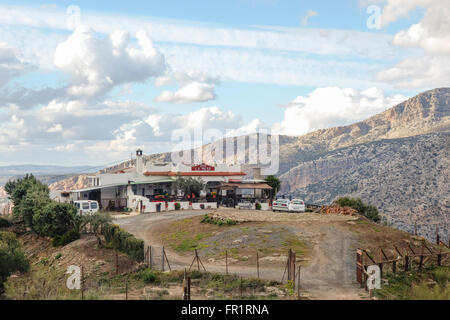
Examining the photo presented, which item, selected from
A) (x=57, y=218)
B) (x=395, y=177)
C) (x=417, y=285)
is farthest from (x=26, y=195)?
(x=395, y=177)

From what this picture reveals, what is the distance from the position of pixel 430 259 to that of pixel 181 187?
110ft

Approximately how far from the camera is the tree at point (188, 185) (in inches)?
2181

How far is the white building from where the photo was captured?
5584 cm

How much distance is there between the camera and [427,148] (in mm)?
109500

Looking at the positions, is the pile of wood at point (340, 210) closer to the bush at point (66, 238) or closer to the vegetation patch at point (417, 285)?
the vegetation patch at point (417, 285)

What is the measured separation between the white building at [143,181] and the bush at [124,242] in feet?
63.5

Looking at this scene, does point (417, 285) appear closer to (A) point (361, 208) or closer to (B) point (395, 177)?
(A) point (361, 208)

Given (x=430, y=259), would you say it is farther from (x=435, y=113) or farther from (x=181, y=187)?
(x=435, y=113)

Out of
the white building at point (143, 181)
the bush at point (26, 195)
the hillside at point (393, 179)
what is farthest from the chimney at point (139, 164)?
the hillside at point (393, 179)

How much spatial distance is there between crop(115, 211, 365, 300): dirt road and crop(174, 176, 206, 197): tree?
14560 mm

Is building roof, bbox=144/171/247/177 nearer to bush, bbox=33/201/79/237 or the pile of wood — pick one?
the pile of wood

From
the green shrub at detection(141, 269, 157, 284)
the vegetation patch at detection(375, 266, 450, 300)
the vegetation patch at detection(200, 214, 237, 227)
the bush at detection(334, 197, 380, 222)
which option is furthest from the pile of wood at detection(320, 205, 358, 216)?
the green shrub at detection(141, 269, 157, 284)

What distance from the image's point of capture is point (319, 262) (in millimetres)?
25688
